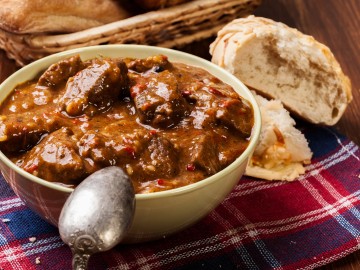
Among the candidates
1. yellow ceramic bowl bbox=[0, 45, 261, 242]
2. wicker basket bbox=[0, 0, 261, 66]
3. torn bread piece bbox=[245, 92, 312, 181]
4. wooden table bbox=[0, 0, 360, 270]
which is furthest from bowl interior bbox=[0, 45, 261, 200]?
wooden table bbox=[0, 0, 360, 270]

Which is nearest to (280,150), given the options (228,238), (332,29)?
(228,238)

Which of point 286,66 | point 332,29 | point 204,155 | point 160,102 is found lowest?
point 332,29

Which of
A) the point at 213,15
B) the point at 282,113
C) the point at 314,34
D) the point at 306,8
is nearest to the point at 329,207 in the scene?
the point at 282,113

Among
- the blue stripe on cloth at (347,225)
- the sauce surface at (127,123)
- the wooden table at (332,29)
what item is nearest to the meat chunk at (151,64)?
the sauce surface at (127,123)

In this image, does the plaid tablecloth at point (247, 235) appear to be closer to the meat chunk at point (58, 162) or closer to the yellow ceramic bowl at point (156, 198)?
the yellow ceramic bowl at point (156, 198)

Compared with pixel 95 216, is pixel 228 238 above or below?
below

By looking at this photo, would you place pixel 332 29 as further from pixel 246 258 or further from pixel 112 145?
pixel 112 145
